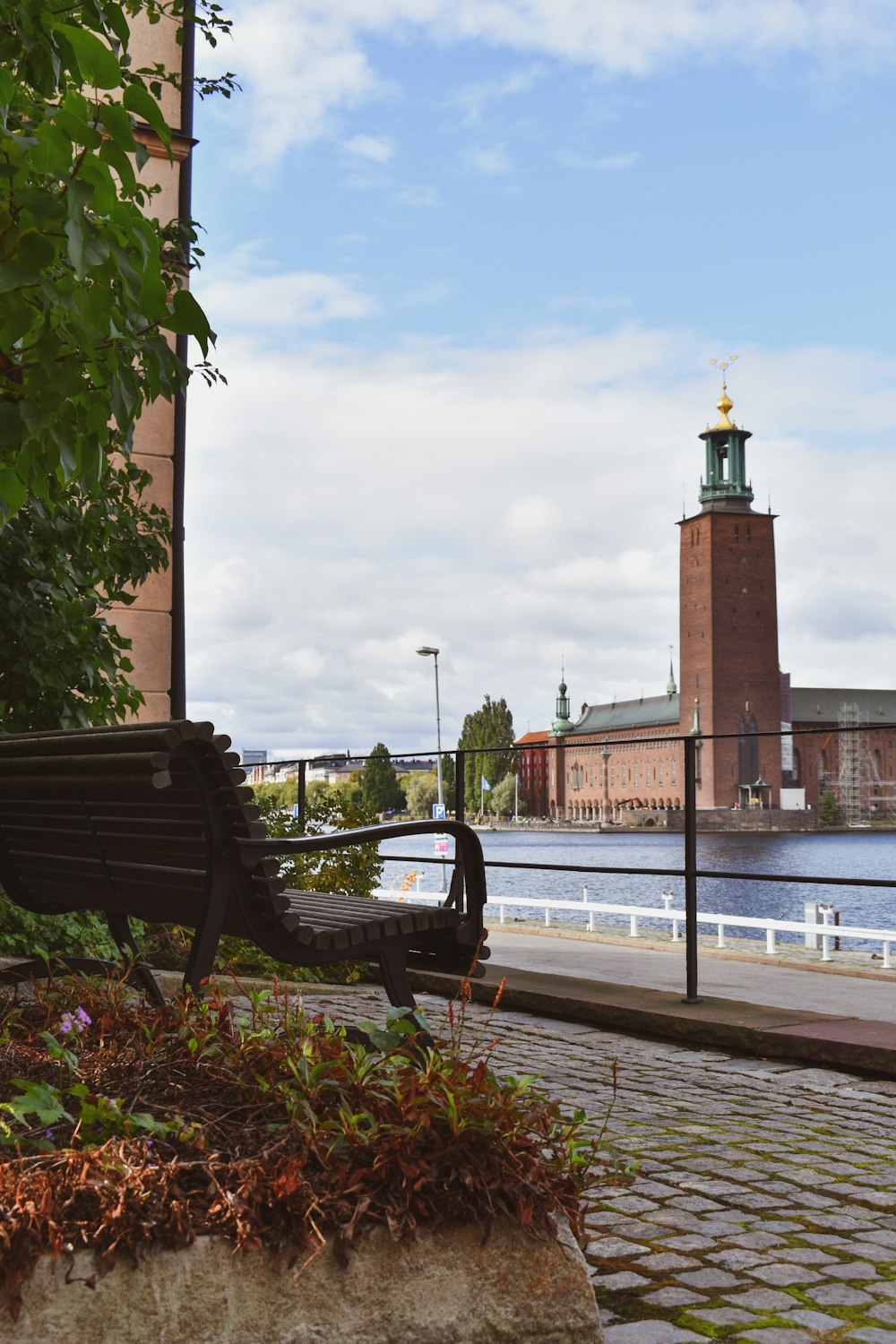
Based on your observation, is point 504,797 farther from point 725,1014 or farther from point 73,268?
point 73,268

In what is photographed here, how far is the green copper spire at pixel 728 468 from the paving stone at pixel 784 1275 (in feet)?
404

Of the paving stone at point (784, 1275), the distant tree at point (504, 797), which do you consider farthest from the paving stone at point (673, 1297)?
the distant tree at point (504, 797)

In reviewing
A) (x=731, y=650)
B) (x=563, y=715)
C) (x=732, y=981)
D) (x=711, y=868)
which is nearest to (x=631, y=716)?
(x=563, y=715)

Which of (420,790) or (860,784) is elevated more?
(860,784)

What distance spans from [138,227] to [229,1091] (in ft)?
4.60

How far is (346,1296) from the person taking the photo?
6.30 feet

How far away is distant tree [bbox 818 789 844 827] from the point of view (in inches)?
4779

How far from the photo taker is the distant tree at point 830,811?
398 ft

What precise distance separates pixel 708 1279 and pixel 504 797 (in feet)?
389

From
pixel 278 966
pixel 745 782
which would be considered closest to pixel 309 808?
pixel 278 966

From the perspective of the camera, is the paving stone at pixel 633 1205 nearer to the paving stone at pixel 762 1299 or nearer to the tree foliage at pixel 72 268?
the paving stone at pixel 762 1299

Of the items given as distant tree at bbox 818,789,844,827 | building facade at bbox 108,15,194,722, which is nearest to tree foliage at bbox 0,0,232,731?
building facade at bbox 108,15,194,722

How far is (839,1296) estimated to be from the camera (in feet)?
8.16

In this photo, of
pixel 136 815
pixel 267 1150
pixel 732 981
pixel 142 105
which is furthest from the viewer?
pixel 732 981
